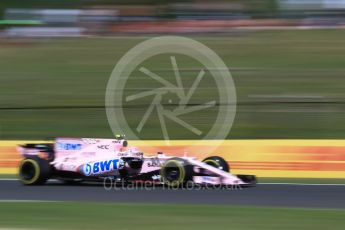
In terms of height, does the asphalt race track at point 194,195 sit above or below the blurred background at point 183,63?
below

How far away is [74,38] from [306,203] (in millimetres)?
23832

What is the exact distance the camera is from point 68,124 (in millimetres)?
17812

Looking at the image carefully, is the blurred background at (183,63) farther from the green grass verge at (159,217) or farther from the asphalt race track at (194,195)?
the green grass verge at (159,217)

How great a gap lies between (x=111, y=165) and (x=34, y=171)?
4.02ft

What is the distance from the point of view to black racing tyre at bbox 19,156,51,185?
10641mm

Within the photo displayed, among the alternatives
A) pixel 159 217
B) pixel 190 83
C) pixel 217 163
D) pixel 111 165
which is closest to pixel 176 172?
pixel 217 163

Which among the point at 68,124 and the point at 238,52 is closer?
the point at 68,124

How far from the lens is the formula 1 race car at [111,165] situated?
394 inches

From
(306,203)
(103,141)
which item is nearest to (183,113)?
(103,141)

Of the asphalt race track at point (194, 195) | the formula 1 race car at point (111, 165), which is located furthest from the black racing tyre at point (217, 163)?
the asphalt race track at point (194, 195)

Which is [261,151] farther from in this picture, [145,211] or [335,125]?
[145,211]

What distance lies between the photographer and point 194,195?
9.38 meters

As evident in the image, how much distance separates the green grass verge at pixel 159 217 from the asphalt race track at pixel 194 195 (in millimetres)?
648

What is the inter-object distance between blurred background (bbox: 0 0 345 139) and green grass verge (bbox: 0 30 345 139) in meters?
0.03
